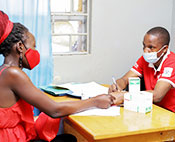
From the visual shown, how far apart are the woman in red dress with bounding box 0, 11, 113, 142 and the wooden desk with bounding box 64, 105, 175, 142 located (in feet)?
0.55

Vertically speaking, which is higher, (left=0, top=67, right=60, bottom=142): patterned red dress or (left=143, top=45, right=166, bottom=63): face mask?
(left=143, top=45, right=166, bottom=63): face mask

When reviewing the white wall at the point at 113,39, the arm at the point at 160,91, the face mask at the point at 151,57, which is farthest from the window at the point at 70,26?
the arm at the point at 160,91

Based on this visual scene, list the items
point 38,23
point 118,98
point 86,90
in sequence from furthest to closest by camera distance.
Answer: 1. point 38,23
2. point 86,90
3. point 118,98

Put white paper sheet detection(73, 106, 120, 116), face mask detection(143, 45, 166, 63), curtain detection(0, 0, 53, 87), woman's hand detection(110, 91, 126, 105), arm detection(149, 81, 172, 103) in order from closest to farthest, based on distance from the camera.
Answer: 1. white paper sheet detection(73, 106, 120, 116)
2. woman's hand detection(110, 91, 126, 105)
3. arm detection(149, 81, 172, 103)
4. face mask detection(143, 45, 166, 63)
5. curtain detection(0, 0, 53, 87)

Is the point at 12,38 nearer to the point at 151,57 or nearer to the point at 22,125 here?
the point at 22,125

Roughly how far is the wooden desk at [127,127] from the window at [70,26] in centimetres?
170

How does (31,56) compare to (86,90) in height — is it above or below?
above

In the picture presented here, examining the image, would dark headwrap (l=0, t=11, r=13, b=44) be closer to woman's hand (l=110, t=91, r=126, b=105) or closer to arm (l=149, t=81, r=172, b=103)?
woman's hand (l=110, t=91, r=126, b=105)

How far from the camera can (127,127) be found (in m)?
1.37

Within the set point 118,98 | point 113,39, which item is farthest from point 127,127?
point 113,39

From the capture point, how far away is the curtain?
8.75ft

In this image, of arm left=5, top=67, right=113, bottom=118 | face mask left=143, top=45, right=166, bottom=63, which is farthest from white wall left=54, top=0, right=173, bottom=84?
arm left=5, top=67, right=113, bottom=118

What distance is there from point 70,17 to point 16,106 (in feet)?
6.32

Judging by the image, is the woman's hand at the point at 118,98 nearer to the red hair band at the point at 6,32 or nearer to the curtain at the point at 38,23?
the red hair band at the point at 6,32
